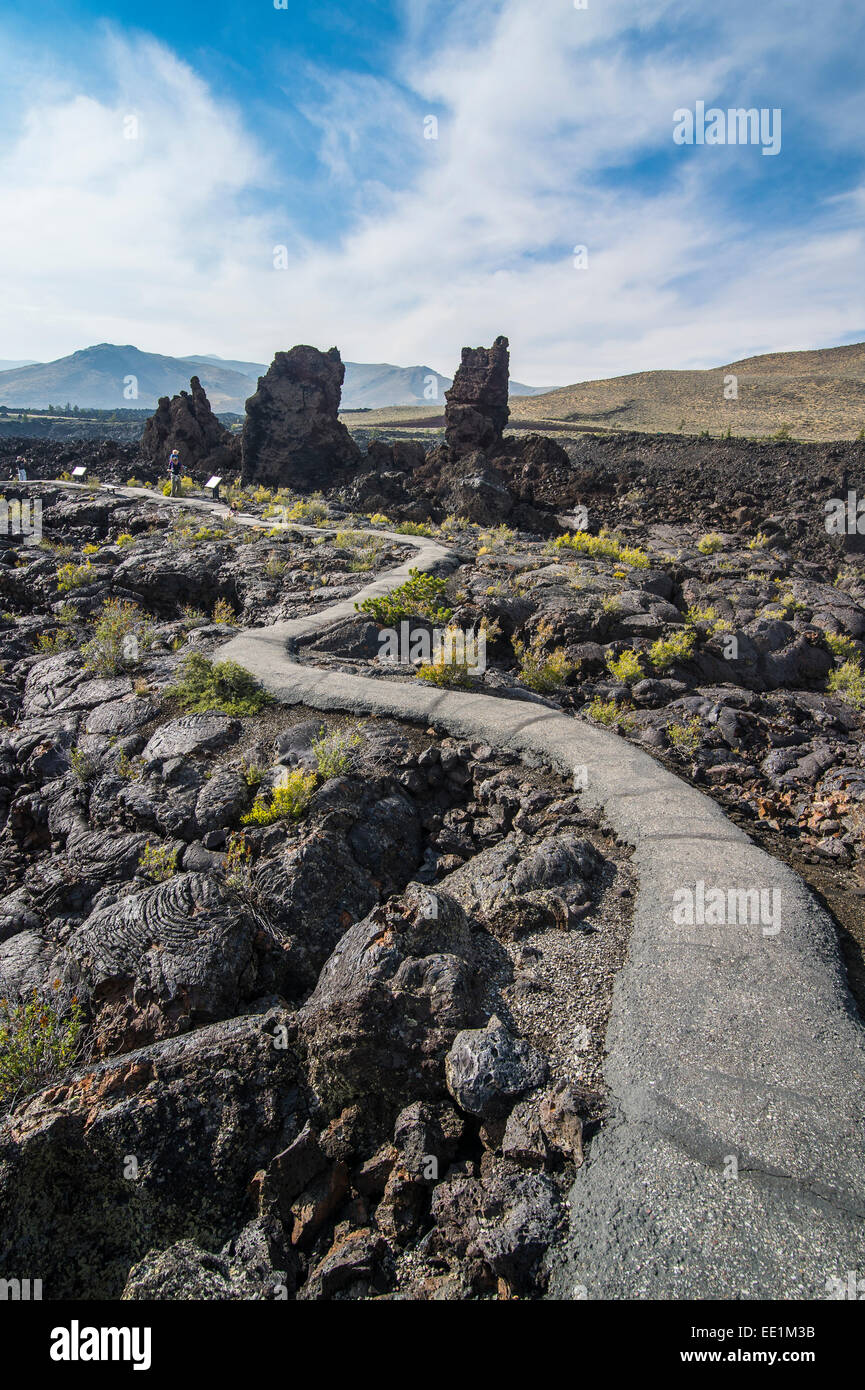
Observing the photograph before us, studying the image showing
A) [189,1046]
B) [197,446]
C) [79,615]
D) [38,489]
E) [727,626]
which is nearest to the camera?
[189,1046]

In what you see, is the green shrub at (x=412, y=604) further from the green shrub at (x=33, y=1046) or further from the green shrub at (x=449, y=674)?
the green shrub at (x=33, y=1046)

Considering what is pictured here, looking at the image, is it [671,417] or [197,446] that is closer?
[197,446]

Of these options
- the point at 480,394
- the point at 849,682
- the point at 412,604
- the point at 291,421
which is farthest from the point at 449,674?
the point at 480,394

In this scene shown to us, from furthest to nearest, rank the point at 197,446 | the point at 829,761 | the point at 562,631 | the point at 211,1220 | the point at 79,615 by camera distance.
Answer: the point at 197,446
the point at 79,615
the point at 562,631
the point at 829,761
the point at 211,1220

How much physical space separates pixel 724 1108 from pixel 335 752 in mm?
4330

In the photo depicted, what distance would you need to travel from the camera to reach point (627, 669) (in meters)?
9.58

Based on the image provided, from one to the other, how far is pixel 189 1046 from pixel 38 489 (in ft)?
90.6

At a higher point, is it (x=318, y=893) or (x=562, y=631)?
(x=562, y=631)

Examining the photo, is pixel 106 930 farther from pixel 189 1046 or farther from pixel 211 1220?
pixel 211 1220

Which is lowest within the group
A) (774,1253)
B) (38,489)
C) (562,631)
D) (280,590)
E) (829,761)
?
(774,1253)

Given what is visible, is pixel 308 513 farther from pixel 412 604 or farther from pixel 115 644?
pixel 115 644

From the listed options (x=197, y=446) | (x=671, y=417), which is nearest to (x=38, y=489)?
(x=197, y=446)

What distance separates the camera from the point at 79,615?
43.2ft

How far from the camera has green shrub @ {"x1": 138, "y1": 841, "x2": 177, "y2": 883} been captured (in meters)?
5.54
